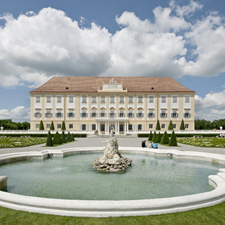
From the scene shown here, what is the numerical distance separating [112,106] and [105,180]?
3778 cm

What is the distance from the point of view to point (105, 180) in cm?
788

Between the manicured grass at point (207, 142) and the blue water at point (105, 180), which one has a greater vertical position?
the blue water at point (105, 180)

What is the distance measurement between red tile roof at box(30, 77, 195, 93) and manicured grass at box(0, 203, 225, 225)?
137 feet

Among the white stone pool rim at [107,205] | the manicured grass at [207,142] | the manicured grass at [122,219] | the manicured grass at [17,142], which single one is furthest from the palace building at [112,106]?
the manicured grass at [122,219]

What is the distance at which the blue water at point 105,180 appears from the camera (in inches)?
248

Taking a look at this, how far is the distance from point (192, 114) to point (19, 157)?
139ft

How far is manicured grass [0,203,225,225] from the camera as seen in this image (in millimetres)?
4098

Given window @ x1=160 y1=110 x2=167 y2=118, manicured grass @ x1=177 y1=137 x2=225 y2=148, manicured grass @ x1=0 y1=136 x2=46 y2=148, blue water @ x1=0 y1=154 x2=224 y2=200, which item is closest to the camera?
→ blue water @ x1=0 y1=154 x2=224 y2=200

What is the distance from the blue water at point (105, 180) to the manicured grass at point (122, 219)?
62.8 inches

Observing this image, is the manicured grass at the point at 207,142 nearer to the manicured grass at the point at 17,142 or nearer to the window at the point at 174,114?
the window at the point at 174,114

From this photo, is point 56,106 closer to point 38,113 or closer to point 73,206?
point 38,113

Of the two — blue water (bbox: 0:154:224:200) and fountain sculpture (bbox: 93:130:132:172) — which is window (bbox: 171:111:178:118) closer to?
blue water (bbox: 0:154:224:200)

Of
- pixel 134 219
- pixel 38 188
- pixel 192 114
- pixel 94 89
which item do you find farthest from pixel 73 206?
pixel 192 114

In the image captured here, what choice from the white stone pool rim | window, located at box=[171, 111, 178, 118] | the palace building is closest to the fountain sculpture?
the white stone pool rim
